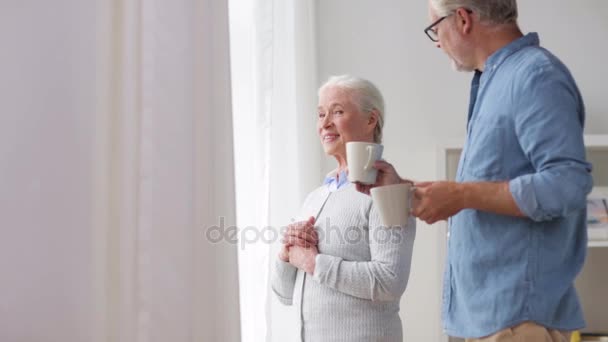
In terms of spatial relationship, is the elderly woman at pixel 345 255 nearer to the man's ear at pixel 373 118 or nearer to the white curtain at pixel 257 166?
the man's ear at pixel 373 118

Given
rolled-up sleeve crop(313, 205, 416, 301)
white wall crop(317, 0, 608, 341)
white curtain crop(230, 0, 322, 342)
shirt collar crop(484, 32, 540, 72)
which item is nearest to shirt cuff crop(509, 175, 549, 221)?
shirt collar crop(484, 32, 540, 72)

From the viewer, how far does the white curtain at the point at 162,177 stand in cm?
101

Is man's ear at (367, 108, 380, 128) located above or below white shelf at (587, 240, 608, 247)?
above

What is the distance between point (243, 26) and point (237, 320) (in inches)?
42.6

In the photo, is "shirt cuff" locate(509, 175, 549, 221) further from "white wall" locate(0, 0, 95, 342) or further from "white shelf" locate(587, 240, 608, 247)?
"white shelf" locate(587, 240, 608, 247)

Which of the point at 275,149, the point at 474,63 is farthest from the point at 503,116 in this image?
the point at 275,149

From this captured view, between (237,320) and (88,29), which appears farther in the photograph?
(237,320)

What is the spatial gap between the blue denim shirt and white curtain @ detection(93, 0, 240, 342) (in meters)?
0.41

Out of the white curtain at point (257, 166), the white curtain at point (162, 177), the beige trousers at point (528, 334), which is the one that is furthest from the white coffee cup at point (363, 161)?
the white curtain at point (257, 166)

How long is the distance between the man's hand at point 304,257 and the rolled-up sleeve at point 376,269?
2 cm

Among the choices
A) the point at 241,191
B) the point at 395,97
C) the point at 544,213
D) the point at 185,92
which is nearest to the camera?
the point at 544,213

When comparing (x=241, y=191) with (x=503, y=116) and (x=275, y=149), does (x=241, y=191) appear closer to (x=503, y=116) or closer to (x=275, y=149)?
(x=275, y=149)

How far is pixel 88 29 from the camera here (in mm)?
985

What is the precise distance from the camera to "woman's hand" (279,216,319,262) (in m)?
1.58
